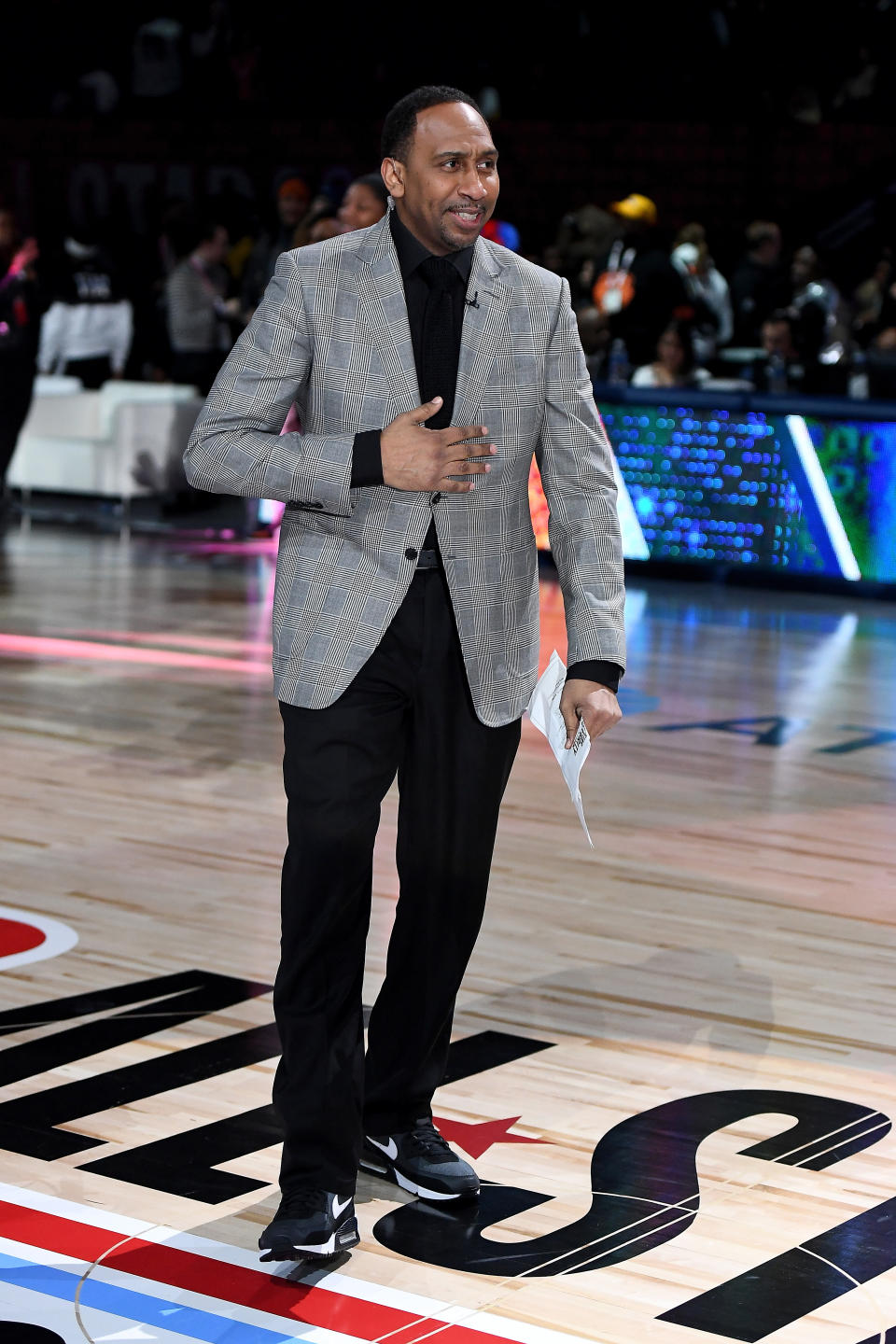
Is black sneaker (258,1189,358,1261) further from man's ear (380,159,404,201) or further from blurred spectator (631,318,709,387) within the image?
blurred spectator (631,318,709,387)

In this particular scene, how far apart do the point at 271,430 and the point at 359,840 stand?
56 centimetres

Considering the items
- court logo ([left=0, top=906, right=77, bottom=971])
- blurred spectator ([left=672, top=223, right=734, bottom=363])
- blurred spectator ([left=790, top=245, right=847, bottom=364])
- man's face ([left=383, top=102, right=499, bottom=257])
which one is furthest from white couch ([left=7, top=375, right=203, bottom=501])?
man's face ([left=383, top=102, right=499, bottom=257])

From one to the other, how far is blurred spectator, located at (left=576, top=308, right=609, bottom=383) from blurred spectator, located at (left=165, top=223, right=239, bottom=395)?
2254mm

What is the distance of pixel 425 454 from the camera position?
8.79 feet

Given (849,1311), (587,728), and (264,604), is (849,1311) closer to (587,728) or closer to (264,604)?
(587,728)

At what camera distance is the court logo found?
417 cm

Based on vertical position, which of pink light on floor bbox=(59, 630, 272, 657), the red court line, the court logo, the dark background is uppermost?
the dark background

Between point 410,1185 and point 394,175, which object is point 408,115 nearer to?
point 394,175

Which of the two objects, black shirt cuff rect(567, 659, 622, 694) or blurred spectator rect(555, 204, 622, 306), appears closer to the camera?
black shirt cuff rect(567, 659, 622, 694)

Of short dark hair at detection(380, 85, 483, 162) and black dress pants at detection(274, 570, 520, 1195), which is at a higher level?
short dark hair at detection(380, 85, 483, 162)

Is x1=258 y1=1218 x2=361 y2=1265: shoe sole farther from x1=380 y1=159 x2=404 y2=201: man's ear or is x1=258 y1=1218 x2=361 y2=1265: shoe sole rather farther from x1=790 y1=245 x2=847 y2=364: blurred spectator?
x1=790 y1=245 x2=847 y2=364: blurred spectator

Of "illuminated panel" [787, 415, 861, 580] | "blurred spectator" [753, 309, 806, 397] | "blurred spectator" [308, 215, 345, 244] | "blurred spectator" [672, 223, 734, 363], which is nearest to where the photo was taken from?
"blurred spectator" [308, 215, 345, 244]

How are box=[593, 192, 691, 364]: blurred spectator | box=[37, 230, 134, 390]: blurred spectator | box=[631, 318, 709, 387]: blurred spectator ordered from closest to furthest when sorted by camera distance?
box=[631, 318, 709, 387]: blurred spectator, box=[593, 192, 691, 364]: blurred spectator, box=[37, 230, 134, 390]: blurred spectator

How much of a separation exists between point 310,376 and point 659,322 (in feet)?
32.2
